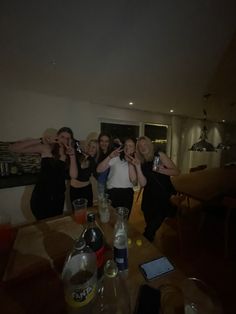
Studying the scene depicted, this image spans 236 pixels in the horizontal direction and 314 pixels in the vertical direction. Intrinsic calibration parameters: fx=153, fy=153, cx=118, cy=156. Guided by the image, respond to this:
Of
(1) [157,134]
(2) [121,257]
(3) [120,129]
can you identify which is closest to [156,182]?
(2) [121,257]

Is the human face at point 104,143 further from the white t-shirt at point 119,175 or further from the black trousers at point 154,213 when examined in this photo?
the black trousers at point 154,213

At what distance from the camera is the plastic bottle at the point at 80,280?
1.29 ft

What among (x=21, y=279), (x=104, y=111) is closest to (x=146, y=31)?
(x=21, y=279)

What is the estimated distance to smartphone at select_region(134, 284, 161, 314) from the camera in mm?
450

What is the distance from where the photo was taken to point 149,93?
228 centimetres

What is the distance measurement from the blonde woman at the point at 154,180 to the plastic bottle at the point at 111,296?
0.99m

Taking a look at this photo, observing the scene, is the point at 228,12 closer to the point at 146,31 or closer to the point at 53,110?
the point at 146,31

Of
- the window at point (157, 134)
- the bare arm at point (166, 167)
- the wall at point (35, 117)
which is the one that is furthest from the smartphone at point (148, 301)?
the window at point (157, 134)

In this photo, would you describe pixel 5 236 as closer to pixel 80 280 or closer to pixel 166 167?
pixel 80 280

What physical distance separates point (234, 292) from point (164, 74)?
2158 mm

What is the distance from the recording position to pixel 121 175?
1.45m

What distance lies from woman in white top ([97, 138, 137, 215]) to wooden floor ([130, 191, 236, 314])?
2.41ft

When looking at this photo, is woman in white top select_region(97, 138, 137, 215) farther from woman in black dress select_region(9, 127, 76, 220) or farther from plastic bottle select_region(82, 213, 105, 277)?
plastic bottle select_region(82, 213, 105, 277)

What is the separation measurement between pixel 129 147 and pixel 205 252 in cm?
155
